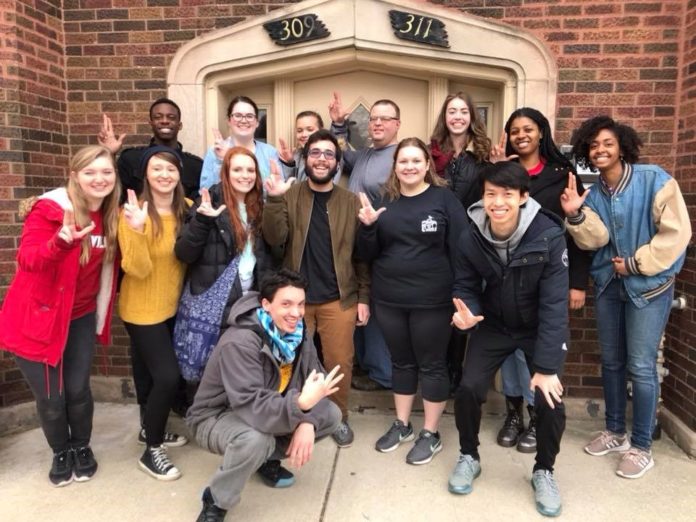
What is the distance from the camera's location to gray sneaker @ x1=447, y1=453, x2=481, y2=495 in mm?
2908

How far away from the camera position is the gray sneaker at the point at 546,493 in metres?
2.73

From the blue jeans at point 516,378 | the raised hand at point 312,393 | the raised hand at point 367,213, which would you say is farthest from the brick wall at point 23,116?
the blue jeans at point 516,378

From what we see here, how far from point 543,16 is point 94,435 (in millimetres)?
4212

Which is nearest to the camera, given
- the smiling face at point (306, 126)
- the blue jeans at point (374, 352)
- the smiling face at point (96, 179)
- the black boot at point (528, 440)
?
the smiling face at point (96, 179)

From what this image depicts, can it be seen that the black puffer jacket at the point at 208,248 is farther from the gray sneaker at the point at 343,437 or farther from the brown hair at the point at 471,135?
the brown hair at the point at 471,135

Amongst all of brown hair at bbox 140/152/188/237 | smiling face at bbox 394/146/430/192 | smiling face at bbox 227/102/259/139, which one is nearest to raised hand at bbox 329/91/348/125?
smiling face at bbox 227/102/259/139

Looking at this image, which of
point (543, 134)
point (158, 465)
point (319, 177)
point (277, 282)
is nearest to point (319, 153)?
point (319, 177)

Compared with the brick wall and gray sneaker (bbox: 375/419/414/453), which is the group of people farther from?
the brick wall

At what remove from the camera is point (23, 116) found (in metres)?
3.71

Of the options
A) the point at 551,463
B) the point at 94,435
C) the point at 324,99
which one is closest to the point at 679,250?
the point at 551,463

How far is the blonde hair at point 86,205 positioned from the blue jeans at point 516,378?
2491 millimetres

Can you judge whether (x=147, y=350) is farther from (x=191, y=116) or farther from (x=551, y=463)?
(x=551, y=463)

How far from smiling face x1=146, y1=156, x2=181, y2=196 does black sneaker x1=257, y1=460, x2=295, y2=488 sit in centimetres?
160

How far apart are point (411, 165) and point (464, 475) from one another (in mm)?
1731
